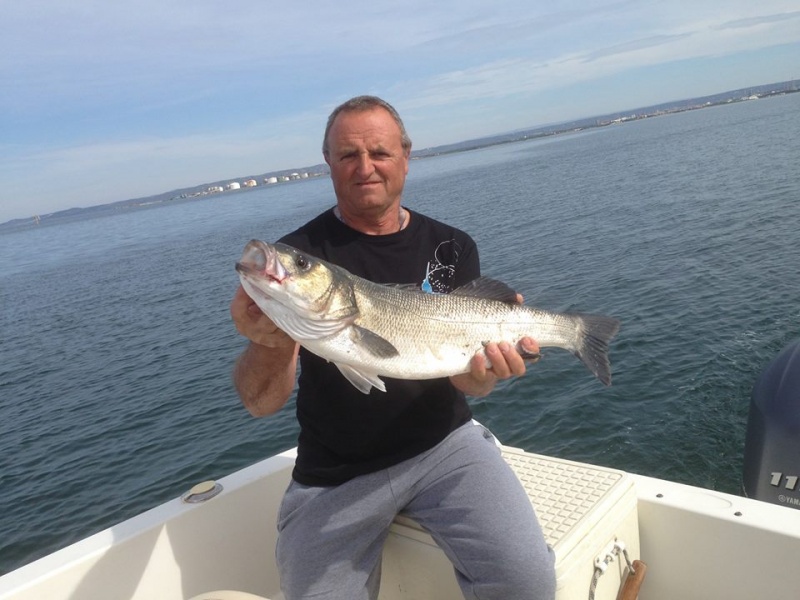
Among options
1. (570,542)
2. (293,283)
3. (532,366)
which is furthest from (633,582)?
(532,366)

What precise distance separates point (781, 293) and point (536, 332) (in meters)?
12.7

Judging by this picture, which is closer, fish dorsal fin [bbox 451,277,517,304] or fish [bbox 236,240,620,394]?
fish [bbox 236,240,620,394]

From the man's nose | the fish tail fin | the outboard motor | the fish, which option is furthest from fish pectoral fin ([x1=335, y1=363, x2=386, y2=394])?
the outboard motor

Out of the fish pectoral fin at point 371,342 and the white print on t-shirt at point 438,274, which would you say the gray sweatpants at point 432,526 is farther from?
the white print on t-shirt at point 438,274

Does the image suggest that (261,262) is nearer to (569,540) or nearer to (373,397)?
(373,397)

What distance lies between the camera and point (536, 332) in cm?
399

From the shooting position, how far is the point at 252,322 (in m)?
3.35

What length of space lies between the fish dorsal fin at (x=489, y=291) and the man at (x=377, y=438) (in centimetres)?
34

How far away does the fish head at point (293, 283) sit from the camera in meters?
3.16

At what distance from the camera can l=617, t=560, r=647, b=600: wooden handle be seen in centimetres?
398

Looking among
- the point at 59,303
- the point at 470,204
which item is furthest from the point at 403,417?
the point at 470,204

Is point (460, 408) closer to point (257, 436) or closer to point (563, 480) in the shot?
point (563, 480)

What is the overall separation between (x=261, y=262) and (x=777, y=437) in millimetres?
4452

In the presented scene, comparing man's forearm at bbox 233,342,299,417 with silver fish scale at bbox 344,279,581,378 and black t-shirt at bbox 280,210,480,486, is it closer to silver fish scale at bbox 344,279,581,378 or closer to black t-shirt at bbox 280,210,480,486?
black t-shirt at bbox 280,210,480,486
